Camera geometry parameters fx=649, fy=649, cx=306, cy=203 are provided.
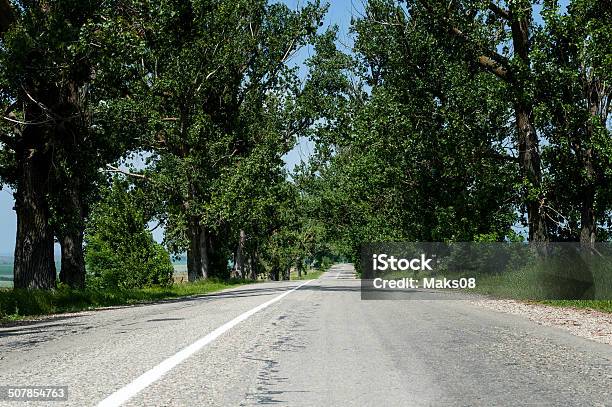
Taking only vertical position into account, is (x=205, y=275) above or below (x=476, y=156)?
below

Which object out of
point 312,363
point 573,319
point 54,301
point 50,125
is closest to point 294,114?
point 50,125

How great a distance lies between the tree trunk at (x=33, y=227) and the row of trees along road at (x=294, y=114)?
53 millimetres

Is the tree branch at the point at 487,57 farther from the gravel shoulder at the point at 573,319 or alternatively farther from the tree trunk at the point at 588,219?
the gravel shoulder at the point at 573,319

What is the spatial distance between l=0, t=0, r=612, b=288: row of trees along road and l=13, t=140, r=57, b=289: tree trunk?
5cm

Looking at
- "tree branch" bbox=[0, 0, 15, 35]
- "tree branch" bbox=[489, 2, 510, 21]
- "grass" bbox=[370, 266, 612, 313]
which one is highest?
"tree branch" bbox=[489, 2, 510, 21]

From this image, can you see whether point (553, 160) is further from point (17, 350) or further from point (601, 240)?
point (17, 350)

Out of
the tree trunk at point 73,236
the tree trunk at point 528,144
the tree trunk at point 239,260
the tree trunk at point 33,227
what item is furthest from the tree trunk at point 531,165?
the tree trunk at point 239,260

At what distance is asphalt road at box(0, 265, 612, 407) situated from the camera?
5043 mm

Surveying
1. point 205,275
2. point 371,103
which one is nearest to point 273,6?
point 371,103

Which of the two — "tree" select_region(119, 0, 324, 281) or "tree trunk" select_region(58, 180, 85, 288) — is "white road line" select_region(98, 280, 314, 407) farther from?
"tree" select_region(119, 0, 324, 281)

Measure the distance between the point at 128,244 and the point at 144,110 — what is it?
1020 cm

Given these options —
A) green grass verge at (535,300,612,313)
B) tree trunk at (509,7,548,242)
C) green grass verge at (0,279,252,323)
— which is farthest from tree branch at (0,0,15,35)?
green grass verge at (535,300,612,313)

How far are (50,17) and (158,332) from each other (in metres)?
9.28

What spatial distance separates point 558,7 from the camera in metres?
18.7
